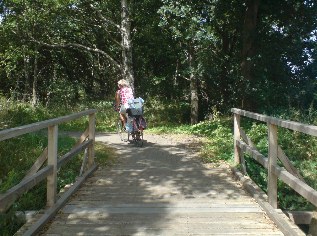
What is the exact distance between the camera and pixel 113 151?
10.1 metres

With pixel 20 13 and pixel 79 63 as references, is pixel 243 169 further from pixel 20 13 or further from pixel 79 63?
pixel 79 63

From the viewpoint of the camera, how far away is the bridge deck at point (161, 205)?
4656 mm

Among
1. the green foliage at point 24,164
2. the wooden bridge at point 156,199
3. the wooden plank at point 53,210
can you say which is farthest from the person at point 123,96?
the wooden plank at point 53,210

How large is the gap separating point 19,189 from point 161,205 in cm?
212

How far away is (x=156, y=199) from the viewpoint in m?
5.90

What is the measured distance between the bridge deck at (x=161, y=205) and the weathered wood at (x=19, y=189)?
58cm

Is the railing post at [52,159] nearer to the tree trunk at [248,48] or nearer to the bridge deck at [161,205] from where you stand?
the bridge deck at [161,205]

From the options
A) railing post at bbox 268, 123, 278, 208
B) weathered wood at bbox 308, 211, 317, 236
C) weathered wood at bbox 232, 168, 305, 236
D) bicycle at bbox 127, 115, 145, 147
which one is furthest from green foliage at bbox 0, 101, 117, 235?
weathered wood at bbox 308, 211, 317, 236

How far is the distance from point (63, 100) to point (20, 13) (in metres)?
5.25

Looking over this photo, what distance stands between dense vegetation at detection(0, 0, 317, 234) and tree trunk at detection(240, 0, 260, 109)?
4 centimetres

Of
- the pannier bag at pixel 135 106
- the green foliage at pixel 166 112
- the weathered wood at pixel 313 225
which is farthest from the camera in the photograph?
the green foliage at pixel 166 112

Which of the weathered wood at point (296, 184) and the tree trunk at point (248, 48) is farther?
the tree trunk at point (248, 48)

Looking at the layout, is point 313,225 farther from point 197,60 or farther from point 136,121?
point 197,60

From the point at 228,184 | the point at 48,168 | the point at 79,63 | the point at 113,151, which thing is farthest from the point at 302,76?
the point at 79,63
